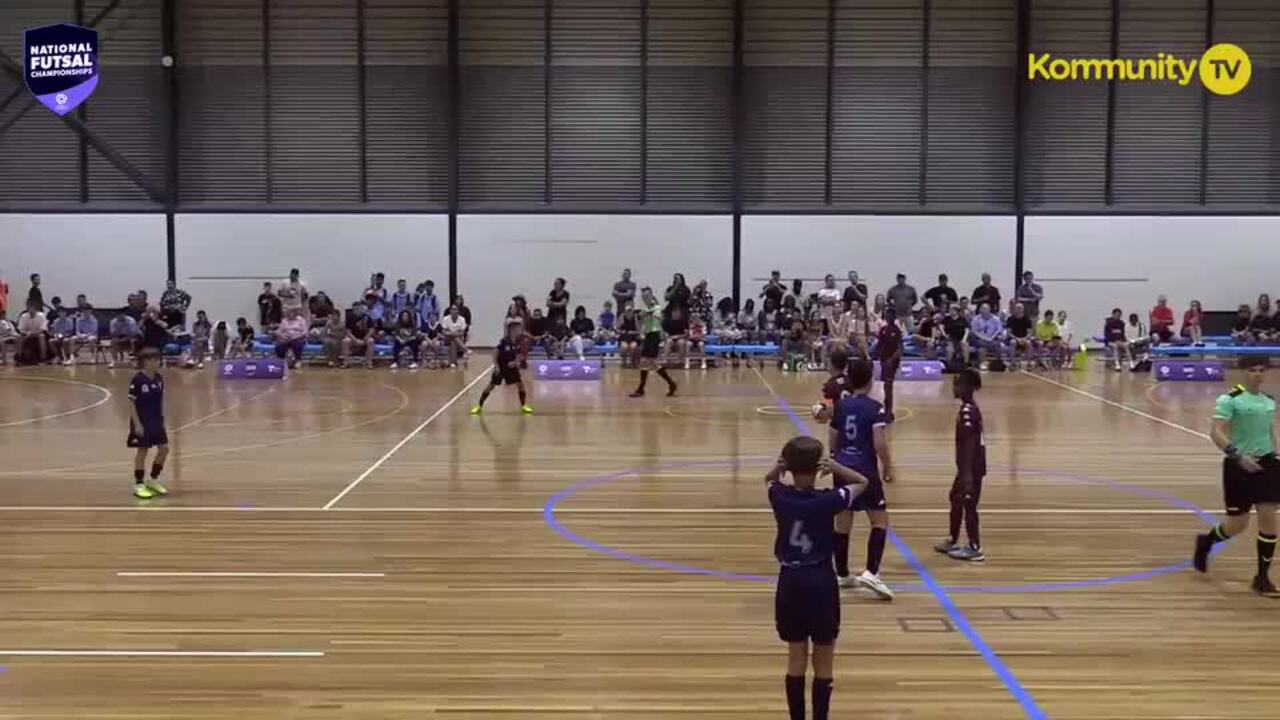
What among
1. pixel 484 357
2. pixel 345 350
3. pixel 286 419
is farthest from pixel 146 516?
pixel 484 357

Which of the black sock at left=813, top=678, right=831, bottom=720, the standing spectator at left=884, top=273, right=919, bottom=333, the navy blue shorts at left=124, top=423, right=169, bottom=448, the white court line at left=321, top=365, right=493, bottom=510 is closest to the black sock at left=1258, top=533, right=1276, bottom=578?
the black sock at left=813, top=678, right=831, bottom=720

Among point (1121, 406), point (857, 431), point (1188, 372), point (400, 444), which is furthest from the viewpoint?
point (1188, 372)

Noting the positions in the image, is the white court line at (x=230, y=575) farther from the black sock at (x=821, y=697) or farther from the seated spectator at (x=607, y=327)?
the seated spectator at (x=607, y=327)

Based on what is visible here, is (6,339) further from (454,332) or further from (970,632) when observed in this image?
(970,632)

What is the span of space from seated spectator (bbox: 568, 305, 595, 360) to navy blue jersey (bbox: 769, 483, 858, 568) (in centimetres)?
2153

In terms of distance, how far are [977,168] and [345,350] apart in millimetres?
16227

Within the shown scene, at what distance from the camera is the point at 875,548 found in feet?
30.5

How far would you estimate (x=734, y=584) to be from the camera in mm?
9641

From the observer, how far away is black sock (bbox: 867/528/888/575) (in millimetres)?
9273

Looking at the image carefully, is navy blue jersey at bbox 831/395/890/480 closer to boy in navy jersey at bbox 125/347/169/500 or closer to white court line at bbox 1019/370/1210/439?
boy in navy jersey at bbox 125/347/169/500

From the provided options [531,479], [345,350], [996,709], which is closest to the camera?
[996,709]

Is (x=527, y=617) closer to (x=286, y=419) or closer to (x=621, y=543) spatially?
(x=621, y=543)

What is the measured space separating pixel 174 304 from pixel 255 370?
16.1ft

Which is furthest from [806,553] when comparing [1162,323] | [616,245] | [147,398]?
[616,245]
